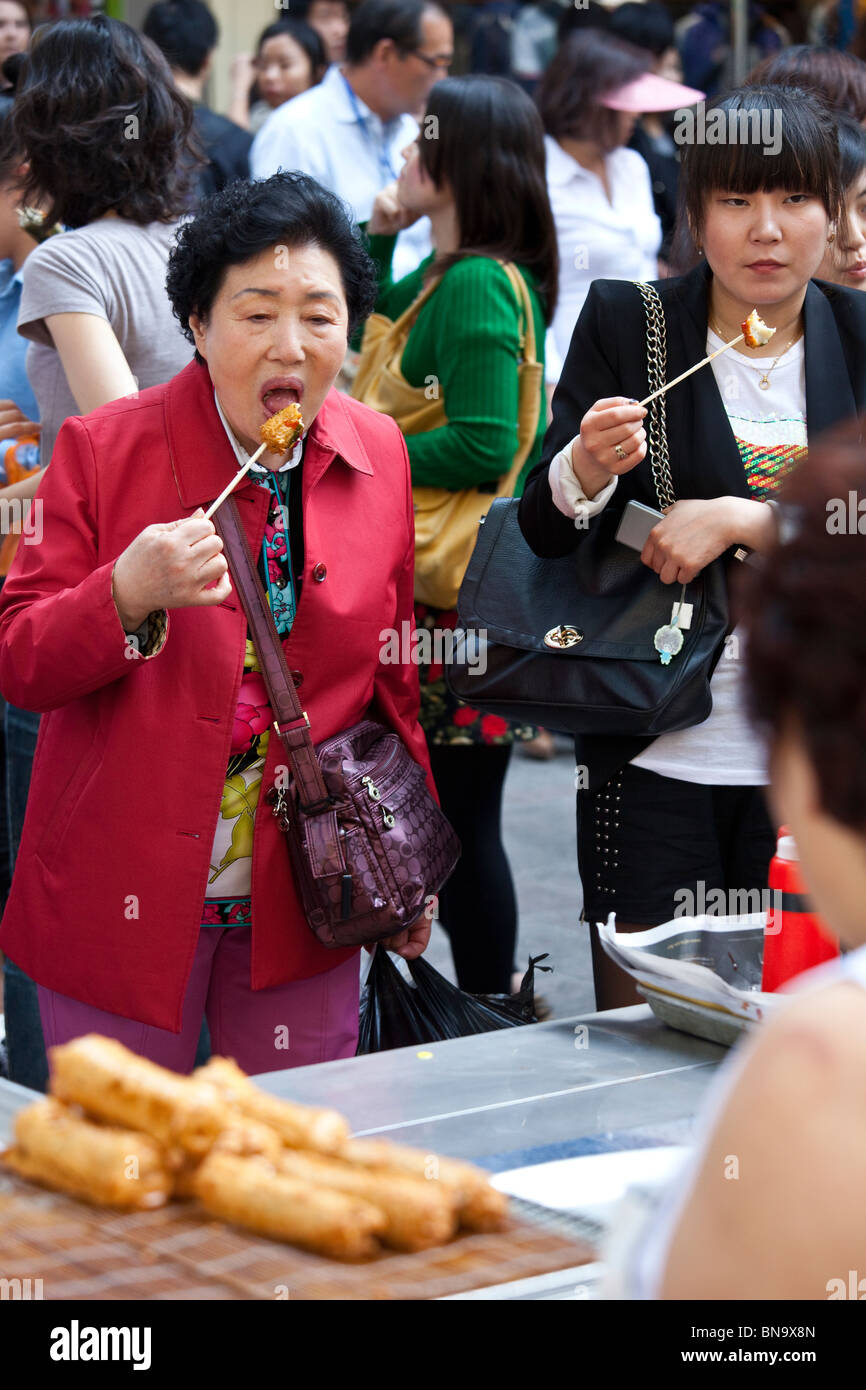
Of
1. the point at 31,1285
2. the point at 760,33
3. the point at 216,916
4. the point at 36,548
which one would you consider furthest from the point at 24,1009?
the point at 760,33

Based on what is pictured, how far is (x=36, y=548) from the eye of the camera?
240 centimetres

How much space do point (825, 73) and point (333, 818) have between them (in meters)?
1.94

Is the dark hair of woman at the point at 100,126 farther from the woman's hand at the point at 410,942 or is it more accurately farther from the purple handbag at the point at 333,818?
the woman's hand at the point at 410,942

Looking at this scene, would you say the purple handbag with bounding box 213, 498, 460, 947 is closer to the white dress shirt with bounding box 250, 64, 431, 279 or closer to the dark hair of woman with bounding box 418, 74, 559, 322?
the dark hair of woman with bounding box 418, 74, 559, 322

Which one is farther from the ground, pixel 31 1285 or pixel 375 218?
Answer: pixel 375 218

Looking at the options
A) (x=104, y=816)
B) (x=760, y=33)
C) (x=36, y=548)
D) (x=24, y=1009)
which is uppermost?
(x=760, y=33)

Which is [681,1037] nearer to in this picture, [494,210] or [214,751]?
[214,751]

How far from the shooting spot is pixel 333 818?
2424 millimetres

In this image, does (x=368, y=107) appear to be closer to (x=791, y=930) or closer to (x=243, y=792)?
(x=243, y=792)

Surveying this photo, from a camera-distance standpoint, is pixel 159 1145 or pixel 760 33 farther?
pixel 760 33

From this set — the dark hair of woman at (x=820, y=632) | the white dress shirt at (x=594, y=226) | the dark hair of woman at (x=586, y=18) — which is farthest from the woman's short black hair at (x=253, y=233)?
the dark hair of woman at (x=586, y=18)

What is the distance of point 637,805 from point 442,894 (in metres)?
1.44

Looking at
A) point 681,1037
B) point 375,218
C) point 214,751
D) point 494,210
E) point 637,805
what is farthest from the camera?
point 375,218
